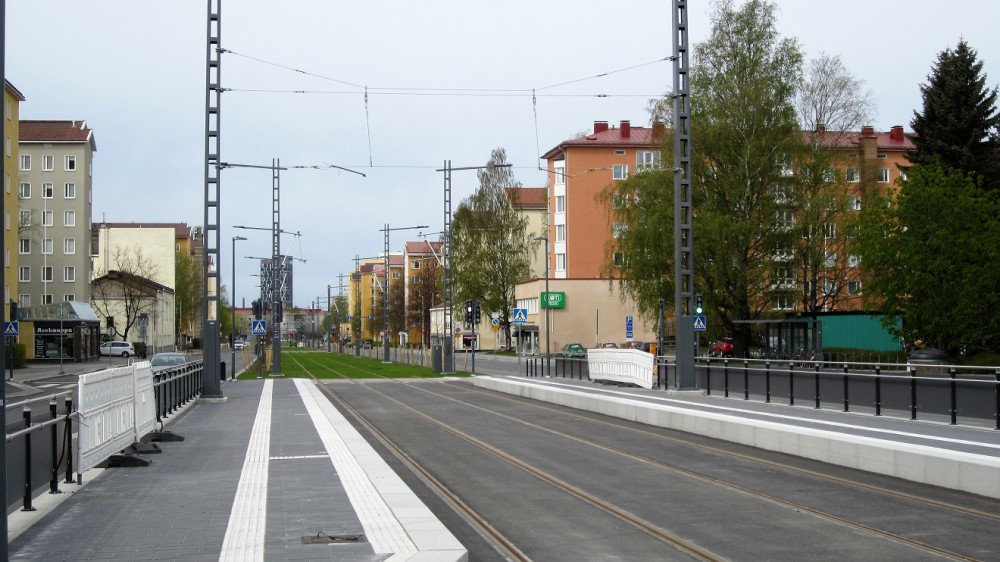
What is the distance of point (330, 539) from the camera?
857 centimetres

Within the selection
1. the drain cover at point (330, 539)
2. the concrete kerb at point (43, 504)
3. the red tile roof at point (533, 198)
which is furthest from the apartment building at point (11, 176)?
the drain cover at point (330, 539)

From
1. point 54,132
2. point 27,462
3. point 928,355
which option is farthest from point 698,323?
point 54,132

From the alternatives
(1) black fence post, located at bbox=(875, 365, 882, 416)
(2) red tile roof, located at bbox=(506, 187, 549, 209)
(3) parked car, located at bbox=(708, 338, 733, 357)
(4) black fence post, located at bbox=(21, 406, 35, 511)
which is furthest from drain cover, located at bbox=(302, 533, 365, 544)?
(2) red tile roof, located at bbox=(506, 187, 549, 209)

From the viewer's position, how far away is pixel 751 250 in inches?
2000

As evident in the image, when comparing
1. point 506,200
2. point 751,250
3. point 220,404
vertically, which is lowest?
point 220,404

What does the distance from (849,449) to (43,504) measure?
9.76 m

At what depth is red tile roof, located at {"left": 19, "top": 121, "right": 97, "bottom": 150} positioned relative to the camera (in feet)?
299

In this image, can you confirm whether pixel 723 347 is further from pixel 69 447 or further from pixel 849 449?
pixel 69 447

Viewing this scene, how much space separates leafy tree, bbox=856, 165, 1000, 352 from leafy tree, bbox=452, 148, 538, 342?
166ft

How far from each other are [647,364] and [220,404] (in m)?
12.8

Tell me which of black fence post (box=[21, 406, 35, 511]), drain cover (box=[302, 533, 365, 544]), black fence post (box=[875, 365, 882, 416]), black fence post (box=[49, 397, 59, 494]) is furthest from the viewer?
black fence post (box=[875, 365, 882, 416])

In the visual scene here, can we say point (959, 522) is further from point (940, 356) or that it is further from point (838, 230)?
point (838, 230)

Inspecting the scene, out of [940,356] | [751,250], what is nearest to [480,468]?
[940,356]

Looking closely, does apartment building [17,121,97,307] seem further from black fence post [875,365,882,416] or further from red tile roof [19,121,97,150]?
black fence post [875,365,882,416]
